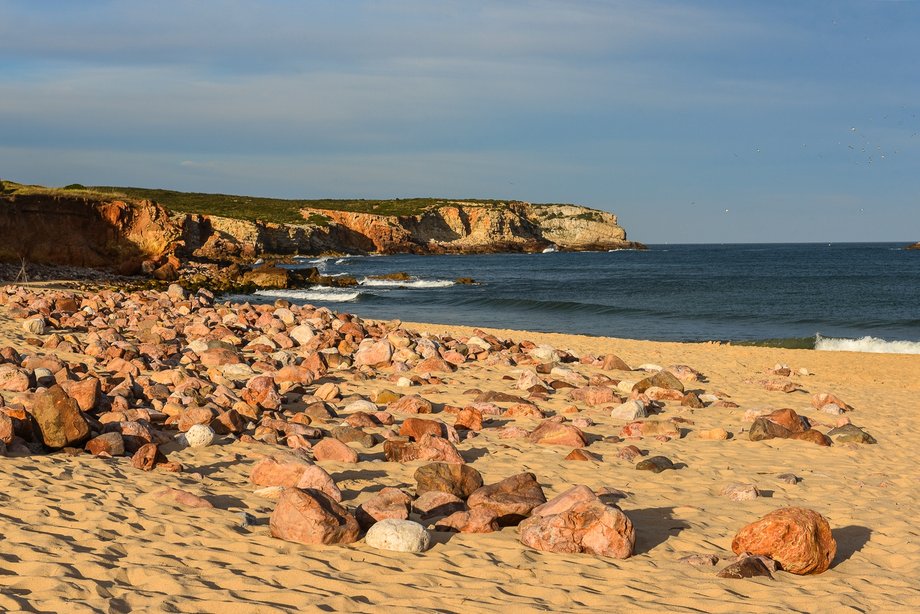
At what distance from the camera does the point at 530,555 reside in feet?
16.5

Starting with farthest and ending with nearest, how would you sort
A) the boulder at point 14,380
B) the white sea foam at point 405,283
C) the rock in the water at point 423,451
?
the white sea foam at point 405,283 → the boulder at point 14,380 → the rock in the water at point 423,451

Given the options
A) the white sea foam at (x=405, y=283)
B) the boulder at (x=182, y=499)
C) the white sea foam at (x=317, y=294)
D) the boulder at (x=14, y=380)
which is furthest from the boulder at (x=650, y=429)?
the white sea foam at (x=405, y=283)

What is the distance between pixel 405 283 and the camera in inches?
2078

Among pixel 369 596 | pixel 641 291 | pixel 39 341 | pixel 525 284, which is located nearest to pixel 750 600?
pixel 369 596

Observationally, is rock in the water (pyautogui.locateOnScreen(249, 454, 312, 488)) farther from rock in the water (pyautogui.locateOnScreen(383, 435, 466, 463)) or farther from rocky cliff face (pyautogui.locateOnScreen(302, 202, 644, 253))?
rocky cliff face (pyautogui.locateOnScreen(302, 202, 644, 253))

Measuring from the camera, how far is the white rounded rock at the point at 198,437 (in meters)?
7.50

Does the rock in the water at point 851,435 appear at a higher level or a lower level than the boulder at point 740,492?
higher

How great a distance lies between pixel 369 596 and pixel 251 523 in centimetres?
153

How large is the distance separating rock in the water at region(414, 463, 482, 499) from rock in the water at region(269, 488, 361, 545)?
1.12 meters

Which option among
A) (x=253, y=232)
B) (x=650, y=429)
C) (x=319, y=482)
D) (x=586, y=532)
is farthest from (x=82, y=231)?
(x=253, y=232)

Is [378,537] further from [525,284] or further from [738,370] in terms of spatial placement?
[525,284]

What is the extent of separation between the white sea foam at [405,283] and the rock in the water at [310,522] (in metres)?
45.4

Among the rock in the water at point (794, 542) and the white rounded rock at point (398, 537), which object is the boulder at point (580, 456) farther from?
the white rounded rock at point (398, 537)

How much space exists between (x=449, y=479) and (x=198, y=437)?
2752 millimetres
